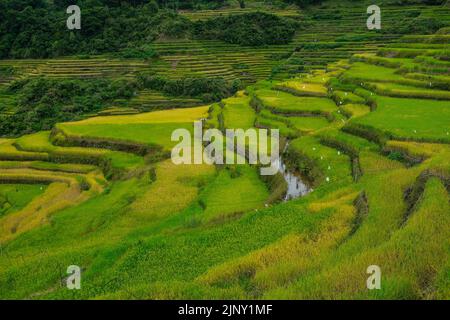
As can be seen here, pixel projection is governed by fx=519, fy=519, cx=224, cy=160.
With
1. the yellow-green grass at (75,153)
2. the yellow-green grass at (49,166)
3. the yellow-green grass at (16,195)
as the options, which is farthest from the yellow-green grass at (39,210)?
the yellow-green grass at (75,153)

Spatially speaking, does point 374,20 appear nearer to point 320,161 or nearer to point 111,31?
point 111,31

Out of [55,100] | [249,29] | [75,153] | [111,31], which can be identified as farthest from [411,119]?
[111,31]

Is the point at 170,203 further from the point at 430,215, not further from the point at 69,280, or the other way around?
the point at 430,215

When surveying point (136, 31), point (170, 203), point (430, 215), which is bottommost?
point (170, 203)

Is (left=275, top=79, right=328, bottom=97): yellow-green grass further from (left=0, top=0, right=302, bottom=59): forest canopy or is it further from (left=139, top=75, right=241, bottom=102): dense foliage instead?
(left=0, top=0, right=302, bottom=59): forest canopy

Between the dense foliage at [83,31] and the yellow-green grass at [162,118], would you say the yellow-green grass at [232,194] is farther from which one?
the dense foliage at [83,31]

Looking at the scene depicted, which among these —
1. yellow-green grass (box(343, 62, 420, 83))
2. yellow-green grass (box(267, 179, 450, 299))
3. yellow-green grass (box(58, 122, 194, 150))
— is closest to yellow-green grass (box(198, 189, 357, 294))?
yellow-green grass (box(267, 179, 450, 299))
